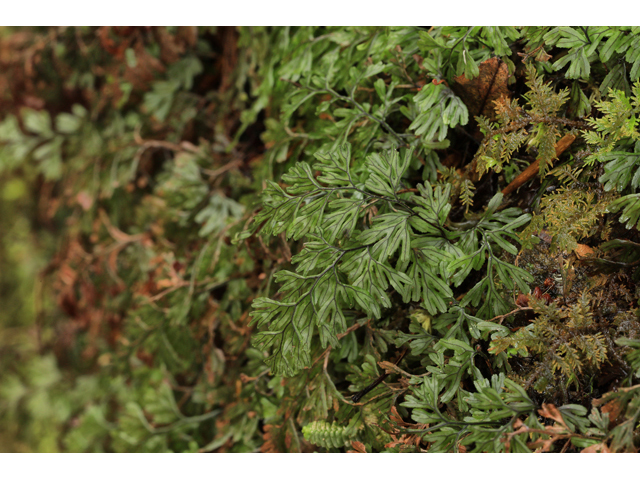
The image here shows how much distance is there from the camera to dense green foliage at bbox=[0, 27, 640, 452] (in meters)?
0.65

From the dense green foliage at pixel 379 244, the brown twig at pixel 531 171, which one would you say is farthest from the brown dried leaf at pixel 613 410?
the brown twig at pixel 531 171

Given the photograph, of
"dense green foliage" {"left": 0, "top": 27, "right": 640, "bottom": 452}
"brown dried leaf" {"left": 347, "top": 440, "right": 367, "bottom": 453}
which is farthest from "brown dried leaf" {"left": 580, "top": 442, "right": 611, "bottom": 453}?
"brown dried leaf" {"left": 347, "top": 440, "right": 367, "bottom": 453}

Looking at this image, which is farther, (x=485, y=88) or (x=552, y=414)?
(x=485, y=88)

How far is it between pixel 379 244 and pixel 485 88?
297mm

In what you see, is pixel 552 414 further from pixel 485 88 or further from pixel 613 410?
pixel 485 88

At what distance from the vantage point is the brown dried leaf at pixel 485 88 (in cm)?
71

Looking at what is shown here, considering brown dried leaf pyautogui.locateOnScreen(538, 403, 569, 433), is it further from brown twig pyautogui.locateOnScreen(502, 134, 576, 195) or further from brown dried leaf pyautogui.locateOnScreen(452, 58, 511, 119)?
brown dried leaf pyautogui.locateOnScreen(452, 58, 511, 119)

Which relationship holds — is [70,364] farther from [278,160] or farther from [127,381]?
[278,160]

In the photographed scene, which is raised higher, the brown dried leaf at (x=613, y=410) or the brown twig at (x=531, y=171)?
the brown twig at (x=531, y=171)

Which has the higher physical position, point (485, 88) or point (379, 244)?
point (485, 88)

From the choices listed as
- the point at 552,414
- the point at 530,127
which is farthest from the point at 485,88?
the point at 552,414

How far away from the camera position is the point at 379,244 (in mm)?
669

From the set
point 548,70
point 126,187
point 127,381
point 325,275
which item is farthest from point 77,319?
point 548,70

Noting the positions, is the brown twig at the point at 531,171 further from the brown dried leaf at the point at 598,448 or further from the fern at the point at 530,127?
the brown dried leaf at the point at 598,448
